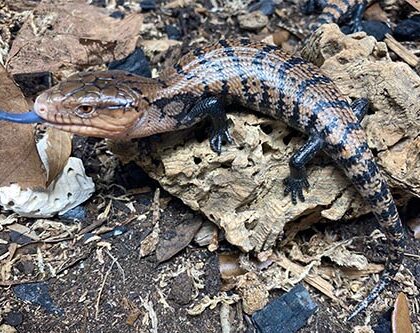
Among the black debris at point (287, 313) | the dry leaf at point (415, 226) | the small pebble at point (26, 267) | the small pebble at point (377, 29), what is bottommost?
the small pebble at point (26, 267)

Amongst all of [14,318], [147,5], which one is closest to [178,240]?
[14,318]

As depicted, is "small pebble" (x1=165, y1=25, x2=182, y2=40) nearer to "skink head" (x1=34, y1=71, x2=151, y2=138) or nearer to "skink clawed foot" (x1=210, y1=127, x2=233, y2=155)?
"skink head" (x1=34, y1=71, x2=151, y2=138)

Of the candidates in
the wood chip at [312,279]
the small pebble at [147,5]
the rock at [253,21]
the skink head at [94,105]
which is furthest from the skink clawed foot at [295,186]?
the small pebble at [147,5]

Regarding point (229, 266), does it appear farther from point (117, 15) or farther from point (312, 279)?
point (117, 15)

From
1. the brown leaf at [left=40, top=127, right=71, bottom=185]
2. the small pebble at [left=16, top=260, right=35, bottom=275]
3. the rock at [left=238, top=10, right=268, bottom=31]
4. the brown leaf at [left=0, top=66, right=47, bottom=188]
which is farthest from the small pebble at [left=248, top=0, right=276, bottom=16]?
the small pebble at [left=16, top=260, right=35, bottom=275]

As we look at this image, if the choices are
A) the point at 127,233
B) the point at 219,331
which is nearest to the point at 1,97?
the point at 127,233

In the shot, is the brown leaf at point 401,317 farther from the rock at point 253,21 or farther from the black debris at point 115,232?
the rock at point 253,21
